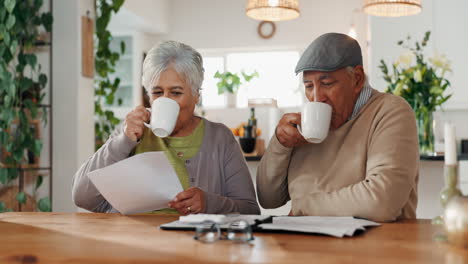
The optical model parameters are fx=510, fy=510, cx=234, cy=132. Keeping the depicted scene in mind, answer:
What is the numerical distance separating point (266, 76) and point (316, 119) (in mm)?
5411

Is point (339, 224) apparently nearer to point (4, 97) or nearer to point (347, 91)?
point (347, 91)

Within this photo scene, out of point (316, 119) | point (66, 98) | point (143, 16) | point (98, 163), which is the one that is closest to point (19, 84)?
point (66, 98)

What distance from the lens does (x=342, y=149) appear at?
59.4 inches

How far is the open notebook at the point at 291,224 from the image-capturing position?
1.03 m

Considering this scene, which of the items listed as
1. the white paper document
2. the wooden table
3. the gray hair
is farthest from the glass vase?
the white paper document

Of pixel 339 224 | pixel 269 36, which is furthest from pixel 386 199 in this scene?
pixel 269 36

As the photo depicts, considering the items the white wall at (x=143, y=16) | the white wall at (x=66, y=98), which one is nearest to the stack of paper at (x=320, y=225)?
the white wall at (x=66, y=98)

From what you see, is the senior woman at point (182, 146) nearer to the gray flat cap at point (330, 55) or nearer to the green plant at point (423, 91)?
the gray flat cap at point (330, 55)

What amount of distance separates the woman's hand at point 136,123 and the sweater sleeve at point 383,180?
1.71 feet

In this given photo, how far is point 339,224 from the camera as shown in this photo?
1.12 metres

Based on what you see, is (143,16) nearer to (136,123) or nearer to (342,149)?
(136,123)

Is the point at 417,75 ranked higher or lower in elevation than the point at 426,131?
higher

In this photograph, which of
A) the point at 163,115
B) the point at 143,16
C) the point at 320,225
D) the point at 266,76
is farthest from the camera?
the point at 266,76

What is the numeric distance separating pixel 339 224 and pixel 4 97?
7.62 feet
